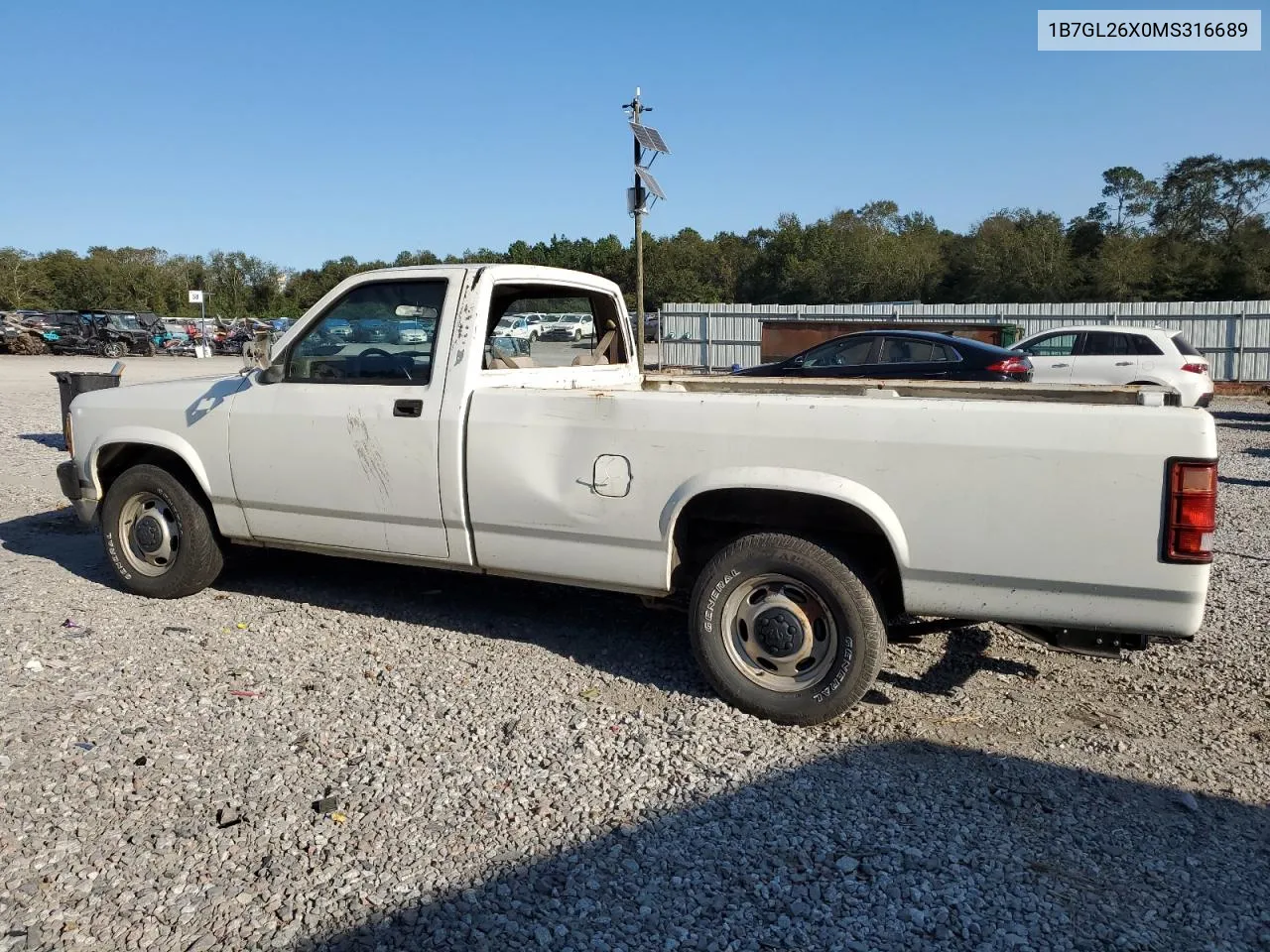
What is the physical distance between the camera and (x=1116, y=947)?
107 inches

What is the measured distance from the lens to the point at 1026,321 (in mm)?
26734

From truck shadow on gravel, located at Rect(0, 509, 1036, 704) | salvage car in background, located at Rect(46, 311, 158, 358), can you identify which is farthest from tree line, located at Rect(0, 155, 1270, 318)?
truck shadow on gravel, located at Rect(0, 509, 1036, 704)

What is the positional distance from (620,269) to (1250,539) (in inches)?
1697

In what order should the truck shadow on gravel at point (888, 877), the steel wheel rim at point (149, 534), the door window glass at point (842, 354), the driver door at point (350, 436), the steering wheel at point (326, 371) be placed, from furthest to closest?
→ 1. the door window glass at point (842, 354)
2. the steel wheel rim at point (149, 534)
3. the steering wheel at point (326, 371)
4. the driver door at point (350, 436)
5. the truck shadow on gravel at point (888, 877)

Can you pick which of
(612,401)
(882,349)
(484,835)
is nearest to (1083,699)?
(612,401)

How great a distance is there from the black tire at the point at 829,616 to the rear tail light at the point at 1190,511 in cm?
110

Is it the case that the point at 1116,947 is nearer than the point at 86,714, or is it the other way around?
the point at 1116,947

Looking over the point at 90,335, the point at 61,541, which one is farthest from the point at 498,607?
the point at 90,335

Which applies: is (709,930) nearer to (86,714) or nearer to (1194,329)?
(86,714)

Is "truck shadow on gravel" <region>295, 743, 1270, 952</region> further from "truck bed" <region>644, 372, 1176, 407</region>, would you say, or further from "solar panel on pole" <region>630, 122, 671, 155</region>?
"solar panel on pole" <region>630, 122, 671, 155</region>

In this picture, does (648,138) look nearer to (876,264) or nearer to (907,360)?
Result: (907,360)

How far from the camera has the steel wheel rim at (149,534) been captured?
5.68 meters

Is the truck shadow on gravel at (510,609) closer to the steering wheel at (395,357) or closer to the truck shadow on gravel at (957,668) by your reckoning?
the truck shadow on gravel at (957,668)

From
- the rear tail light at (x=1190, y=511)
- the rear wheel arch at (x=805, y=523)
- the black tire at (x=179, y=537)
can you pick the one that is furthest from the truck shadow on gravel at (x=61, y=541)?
the rear tail light at (x=1190, y=511)
